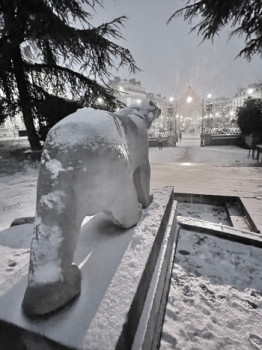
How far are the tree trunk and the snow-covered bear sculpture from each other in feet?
26.0

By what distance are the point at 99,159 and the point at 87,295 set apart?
0.82 meters

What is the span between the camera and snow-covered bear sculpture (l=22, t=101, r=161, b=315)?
1078 mm

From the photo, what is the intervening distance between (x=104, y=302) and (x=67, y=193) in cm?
65

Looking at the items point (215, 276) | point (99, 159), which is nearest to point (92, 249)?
point (99, 159)

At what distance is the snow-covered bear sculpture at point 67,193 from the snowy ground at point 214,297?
99 cm

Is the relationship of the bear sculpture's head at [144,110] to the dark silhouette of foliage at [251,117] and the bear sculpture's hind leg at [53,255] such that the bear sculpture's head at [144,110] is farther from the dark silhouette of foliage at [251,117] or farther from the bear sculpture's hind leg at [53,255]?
the dark silhouette of foliage at [251,117]

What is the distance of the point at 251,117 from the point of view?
1708 centimetres

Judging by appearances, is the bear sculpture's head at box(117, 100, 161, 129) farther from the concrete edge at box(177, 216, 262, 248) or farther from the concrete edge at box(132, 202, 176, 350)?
the concrete edge at box(177, 216, 262, 248)

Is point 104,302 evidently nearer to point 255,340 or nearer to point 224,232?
point 255,340

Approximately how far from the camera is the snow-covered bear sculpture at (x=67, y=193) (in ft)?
3.54

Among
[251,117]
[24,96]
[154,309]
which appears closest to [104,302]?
[154,309]

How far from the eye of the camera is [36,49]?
7855 millimetres

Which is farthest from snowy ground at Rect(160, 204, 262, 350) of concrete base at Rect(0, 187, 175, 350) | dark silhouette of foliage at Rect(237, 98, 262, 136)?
dark silhouette of foliage at Rect(237, 98, 262, 136)

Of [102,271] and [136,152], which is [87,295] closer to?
[102,271]
